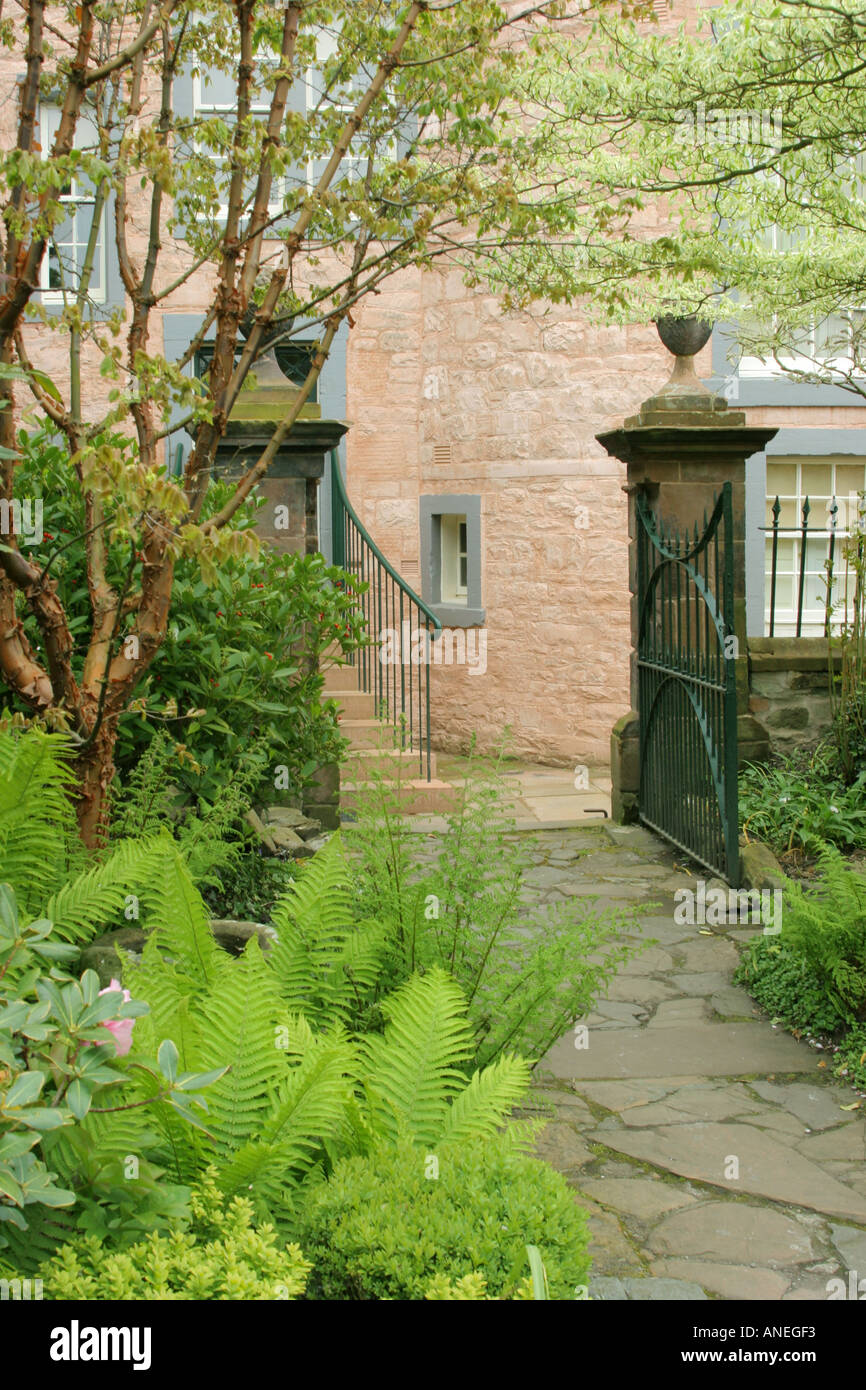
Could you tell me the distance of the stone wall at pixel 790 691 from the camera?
25.3 ft

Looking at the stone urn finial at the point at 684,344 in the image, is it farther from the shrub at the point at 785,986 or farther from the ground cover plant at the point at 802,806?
the shrub at the point at 785,986

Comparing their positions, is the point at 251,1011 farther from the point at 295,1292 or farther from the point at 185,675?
the point at 185,675

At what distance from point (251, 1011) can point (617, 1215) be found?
1334mm

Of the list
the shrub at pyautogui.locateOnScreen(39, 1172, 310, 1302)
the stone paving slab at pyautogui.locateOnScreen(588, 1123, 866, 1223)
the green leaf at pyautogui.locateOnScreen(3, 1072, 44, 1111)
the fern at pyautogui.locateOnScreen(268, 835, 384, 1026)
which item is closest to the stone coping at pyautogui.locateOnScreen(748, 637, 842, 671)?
the stone paving slab at pyautogui.locateOnScreen(588, 1123, 866, 1223)

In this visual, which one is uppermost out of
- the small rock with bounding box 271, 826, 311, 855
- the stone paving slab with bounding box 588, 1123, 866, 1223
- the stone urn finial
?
the stone urn finial

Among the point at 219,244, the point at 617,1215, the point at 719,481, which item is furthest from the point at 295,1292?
the point at 719,481

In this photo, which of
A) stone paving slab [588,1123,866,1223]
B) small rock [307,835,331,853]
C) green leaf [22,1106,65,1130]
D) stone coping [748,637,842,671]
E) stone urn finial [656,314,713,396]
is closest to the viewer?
green leaf [22,1106,65,1130]

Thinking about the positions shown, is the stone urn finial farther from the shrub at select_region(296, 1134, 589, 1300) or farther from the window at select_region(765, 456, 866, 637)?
the shrub at select_region(296, 1134, 589, 1300)

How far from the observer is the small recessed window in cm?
1238

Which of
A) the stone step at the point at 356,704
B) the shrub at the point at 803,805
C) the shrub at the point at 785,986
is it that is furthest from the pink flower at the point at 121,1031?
the stone step at the point at 356,704

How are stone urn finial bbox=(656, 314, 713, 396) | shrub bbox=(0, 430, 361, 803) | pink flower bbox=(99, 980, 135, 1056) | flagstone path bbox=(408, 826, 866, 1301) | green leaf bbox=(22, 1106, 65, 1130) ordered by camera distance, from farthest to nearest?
stone urn finial bbox=(656, 314, 713, 396) → shrub bbox=(0, 430, 361, 803) → flagstone path bbox=(408, 826, 866, 1301) → pink flower bbox=(99, 980, 135, 1056) → green leaf bbox=(22, 1106, 65, 1130)

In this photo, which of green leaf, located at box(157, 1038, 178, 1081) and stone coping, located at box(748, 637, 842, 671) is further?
stone coping, located at box(748, 637, 842, 671)

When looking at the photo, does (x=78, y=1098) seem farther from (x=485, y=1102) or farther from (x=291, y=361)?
(x=291, y=361)

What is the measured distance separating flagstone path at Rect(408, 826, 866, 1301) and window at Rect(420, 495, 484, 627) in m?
6.53
